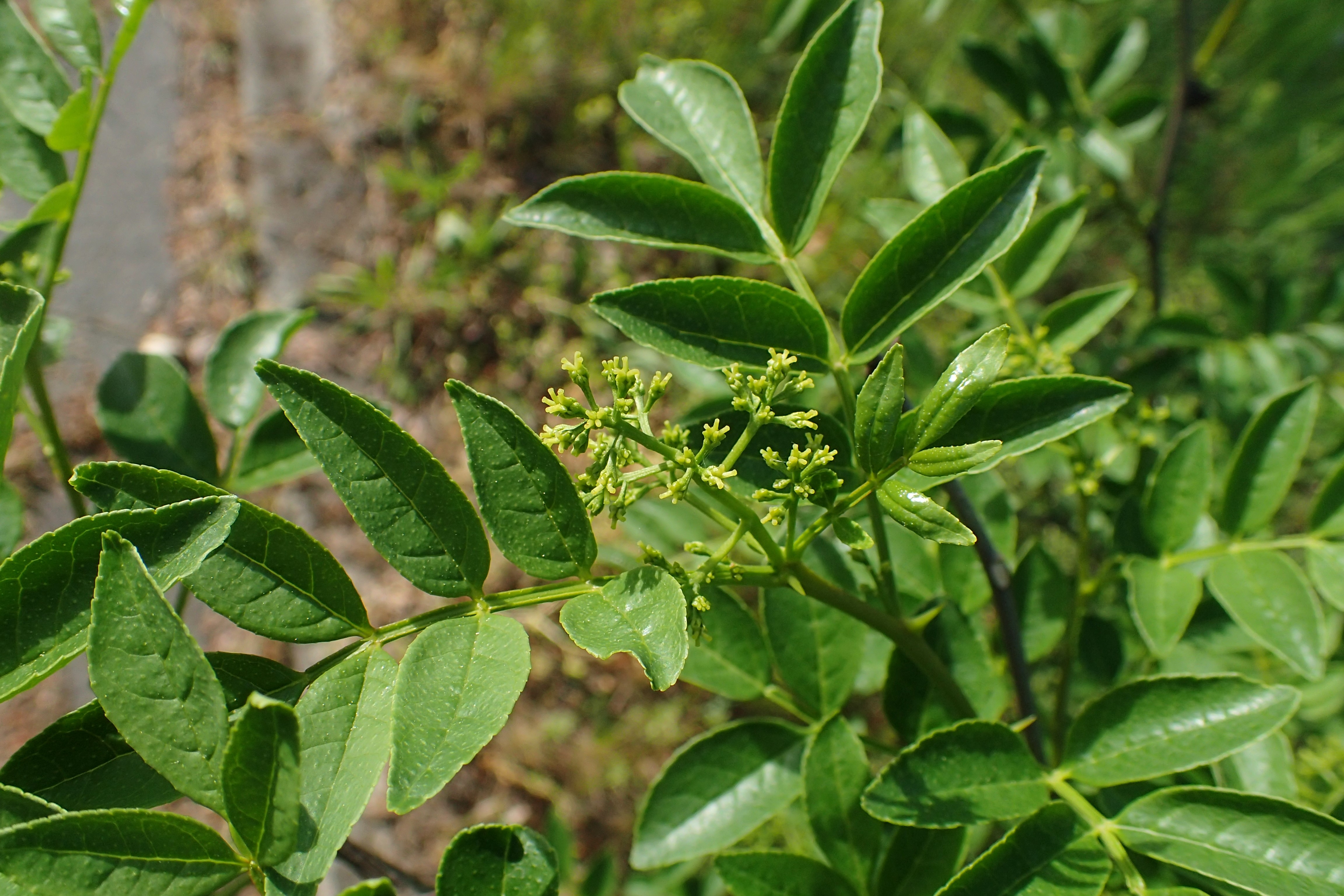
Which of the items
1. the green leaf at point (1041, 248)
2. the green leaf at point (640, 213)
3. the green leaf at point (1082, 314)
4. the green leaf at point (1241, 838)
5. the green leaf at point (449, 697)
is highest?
the green leaf at point (640, 213)

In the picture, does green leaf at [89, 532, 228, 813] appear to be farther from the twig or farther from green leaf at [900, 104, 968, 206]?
green leaf at [900, 104, 968, 206]

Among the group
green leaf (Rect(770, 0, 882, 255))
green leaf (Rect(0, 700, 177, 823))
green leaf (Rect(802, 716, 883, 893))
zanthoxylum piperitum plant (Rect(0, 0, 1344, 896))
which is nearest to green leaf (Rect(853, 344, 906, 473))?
zanthoxylum piperitum plant (Rect(0, 0, 1344, 896))

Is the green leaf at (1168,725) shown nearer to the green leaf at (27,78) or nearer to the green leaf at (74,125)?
the green leaf at (74,125)

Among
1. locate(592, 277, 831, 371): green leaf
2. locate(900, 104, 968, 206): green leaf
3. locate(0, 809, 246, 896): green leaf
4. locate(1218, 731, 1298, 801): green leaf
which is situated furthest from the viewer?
locate(900, 104, 968, 206): green leaf

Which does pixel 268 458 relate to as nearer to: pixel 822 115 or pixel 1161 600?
pixel 822 115

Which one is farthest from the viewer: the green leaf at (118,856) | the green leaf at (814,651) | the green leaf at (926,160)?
the green leaf at (926,160)

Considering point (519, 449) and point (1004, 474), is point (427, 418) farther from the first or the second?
point (519, 449)

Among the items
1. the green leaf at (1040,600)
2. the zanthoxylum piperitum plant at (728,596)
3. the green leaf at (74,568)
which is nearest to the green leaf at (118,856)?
the zanthoxylum piperitum plant at (728,596)

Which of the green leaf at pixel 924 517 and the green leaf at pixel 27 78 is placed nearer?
the green leaf at pixel 924 517
